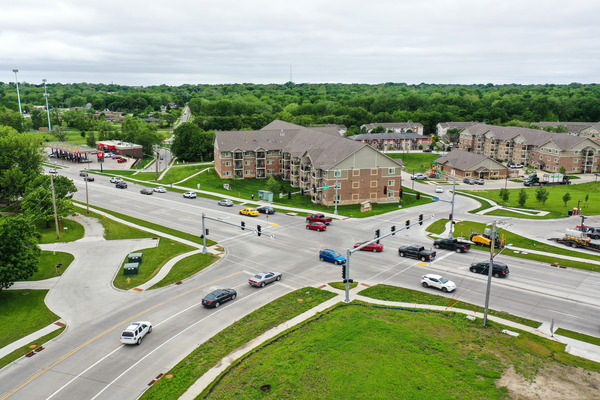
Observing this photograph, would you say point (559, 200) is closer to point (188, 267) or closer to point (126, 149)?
point (188, 267)

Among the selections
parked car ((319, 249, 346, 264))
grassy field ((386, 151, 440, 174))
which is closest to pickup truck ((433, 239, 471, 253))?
parked car ((319, 249, 346, 264))

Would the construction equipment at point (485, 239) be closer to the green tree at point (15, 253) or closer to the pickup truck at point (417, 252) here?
the pickup truck at point (417, 252)

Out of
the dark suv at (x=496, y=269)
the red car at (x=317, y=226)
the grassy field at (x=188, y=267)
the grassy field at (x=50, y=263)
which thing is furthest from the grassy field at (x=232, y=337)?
the grassy field at (x=50, y=263)

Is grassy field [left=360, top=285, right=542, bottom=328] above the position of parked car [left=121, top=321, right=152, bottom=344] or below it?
below

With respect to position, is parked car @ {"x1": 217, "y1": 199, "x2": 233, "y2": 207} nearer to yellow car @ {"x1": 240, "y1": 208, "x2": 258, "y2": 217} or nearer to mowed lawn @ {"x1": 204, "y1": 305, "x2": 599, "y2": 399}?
yellow car @ {"x1": 240, "y1": 208, "x2": 258, "y2": 217}

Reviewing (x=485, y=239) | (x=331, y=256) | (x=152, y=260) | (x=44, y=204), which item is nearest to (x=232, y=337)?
(x=331, y=256)

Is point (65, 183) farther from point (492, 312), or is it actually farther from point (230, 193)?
point (492, 312)
